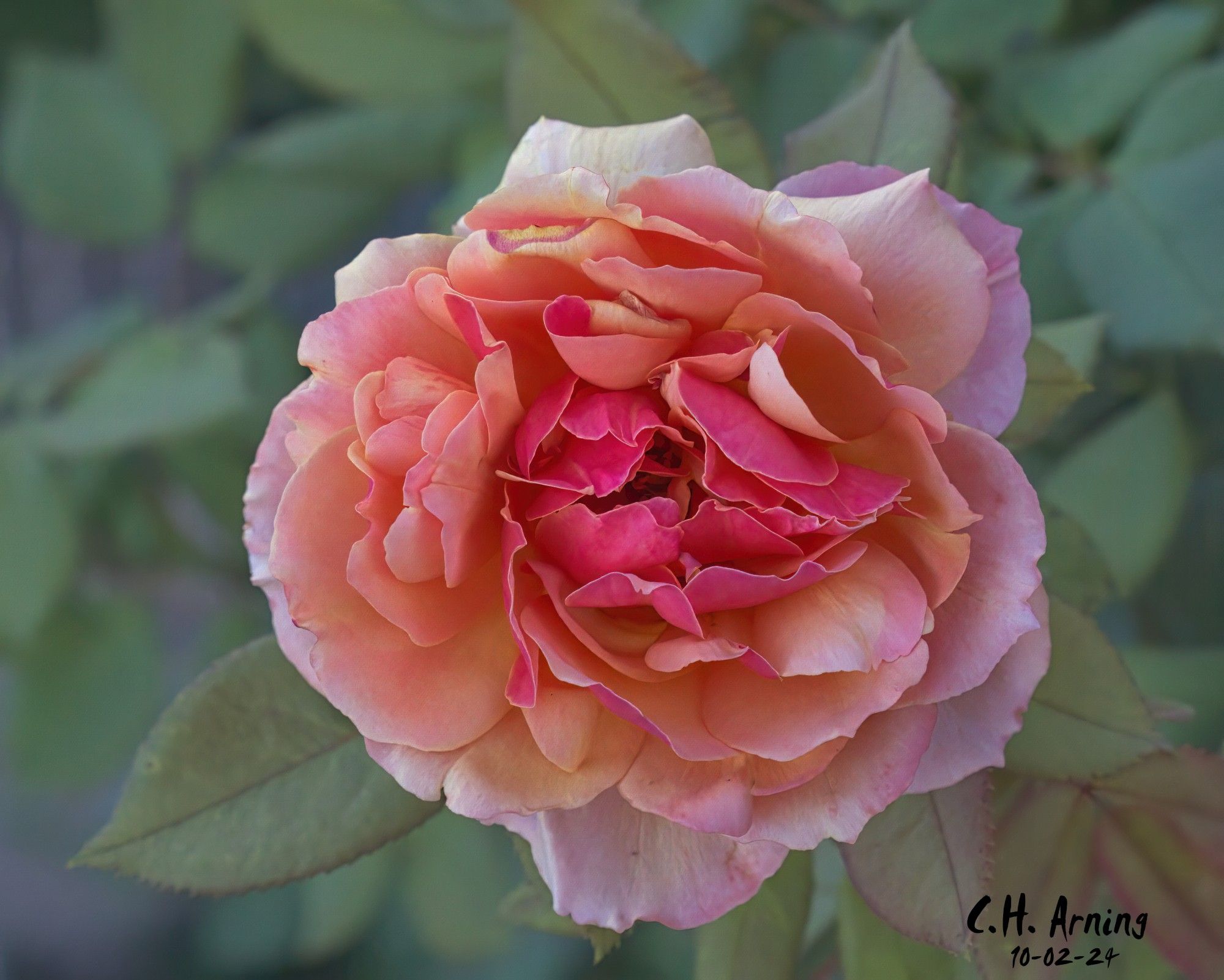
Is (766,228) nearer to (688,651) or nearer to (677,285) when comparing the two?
(677,285)

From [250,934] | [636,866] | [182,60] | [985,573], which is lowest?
[250,934]

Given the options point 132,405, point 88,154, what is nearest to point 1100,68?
point 132,405

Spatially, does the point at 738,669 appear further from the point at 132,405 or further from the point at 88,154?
the point at 88,154

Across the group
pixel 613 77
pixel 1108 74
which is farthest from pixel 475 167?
pixel 1108 74

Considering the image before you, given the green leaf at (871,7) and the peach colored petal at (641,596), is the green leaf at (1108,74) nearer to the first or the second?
the green leaf at (871,7)

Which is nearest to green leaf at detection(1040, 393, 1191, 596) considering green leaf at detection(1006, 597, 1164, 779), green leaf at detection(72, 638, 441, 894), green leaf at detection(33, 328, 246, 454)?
green leaf at detection(1006, 597, 1164, 779)

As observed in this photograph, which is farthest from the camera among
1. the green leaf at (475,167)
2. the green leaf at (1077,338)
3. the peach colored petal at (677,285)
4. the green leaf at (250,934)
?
the green leaf at (250,934)

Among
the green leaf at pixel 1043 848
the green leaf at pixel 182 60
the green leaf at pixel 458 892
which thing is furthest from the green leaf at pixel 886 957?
the green leaf at pixel 182 60
